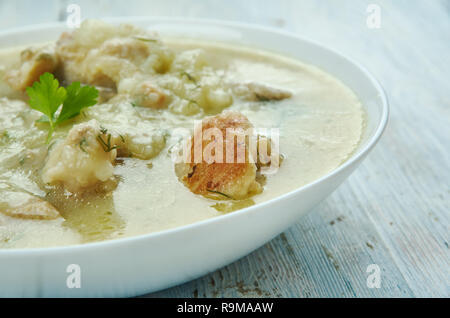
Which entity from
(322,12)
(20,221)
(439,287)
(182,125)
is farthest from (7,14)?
(439,287)

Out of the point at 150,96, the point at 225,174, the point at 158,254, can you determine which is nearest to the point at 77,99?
the point at 150,96

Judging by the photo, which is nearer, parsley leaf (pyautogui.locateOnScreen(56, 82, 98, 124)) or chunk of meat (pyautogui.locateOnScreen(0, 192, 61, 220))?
chunk of meat (pyautogui.locateOnScreen(0, 192, 61, 220))

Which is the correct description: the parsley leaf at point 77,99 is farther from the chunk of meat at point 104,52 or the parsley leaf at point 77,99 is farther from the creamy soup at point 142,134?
the chunk of meat at point 104,52

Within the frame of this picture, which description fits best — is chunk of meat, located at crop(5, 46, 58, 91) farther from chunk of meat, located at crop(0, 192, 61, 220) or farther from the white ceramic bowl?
the white ceramic bowl

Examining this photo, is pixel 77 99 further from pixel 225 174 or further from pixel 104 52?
pixel 225 174
